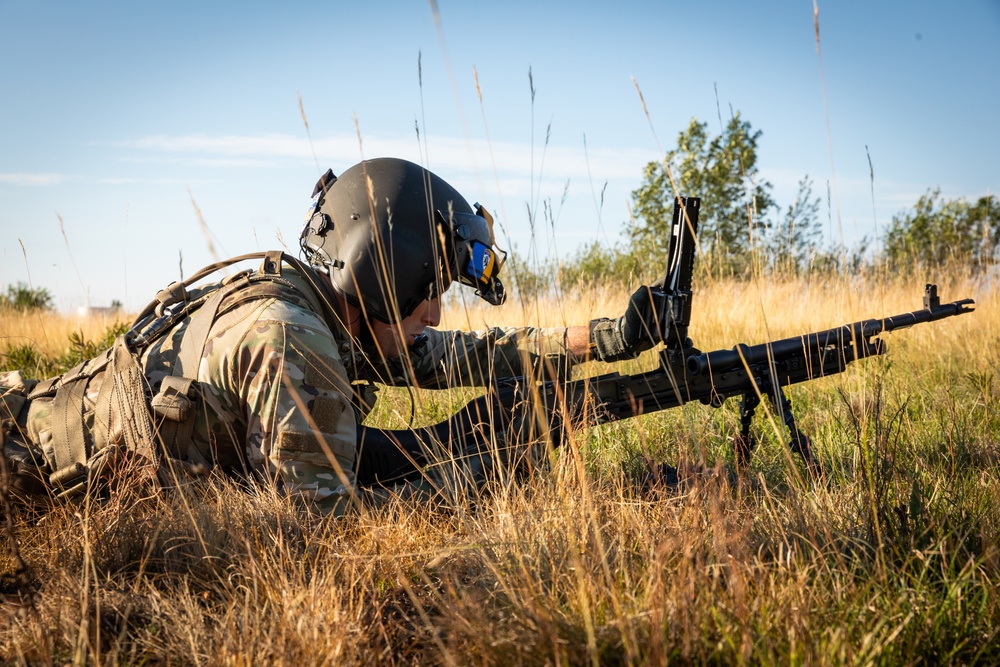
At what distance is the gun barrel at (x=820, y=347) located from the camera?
3018 mm

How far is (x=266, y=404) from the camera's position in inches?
93.7

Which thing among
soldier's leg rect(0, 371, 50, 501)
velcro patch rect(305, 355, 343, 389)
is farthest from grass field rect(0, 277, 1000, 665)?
velcro patch rect(305, 355, 343, 389)

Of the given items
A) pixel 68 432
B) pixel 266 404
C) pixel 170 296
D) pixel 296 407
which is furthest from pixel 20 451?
pixel 296 407

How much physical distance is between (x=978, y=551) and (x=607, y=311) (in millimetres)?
6932

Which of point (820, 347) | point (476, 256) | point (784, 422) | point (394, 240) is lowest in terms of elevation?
point (784, 422)

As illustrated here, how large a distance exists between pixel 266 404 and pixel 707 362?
182 centimetres

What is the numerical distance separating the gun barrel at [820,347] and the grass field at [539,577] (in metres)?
0.53

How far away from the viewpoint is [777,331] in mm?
7660

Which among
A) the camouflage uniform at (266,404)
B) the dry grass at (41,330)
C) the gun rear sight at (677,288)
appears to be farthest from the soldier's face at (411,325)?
the dry grass at (41,330)

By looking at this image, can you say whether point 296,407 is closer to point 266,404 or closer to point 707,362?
point 266,404

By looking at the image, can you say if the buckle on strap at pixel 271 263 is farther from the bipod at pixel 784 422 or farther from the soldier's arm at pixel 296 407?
the bipod at pixel 784 422

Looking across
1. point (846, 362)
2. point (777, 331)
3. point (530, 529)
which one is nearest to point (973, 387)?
point (846, 362)

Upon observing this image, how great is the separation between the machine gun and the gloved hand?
0.16 feet

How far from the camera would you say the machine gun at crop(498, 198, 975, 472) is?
2988mm
